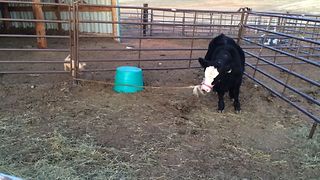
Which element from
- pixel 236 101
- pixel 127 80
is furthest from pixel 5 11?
pixel 236 101

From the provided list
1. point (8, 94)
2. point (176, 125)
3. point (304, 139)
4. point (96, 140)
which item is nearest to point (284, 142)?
point (304, 139)

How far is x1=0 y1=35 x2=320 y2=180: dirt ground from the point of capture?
3.44 meters

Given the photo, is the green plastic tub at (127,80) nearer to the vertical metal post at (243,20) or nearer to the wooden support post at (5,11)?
the vertical metal post at (243,20)

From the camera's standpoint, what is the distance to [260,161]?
12.3 feet

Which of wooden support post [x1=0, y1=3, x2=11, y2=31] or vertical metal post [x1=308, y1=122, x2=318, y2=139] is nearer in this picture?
vertical metal post [x1=308, y1=122, x2=318, y2=139]

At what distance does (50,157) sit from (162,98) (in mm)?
2498

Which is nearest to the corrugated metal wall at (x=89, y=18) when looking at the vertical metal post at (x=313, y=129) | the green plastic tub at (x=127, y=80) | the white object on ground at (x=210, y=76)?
the green plastic tub at (x=127, y=80)

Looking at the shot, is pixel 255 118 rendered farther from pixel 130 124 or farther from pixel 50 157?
pixel 50 157

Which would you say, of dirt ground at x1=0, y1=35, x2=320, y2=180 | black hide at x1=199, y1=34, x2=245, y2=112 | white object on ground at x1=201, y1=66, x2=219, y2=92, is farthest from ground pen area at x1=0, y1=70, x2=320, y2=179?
white object on ground at x1=201, y1=66, x2=219, y2=92

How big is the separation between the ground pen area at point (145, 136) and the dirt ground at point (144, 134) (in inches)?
0.5

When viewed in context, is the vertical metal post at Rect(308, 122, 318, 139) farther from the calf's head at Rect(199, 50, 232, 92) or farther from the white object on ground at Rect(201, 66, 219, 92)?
the white object on ground at Rect(201, 66, 219, 92)

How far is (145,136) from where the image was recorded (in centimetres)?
414

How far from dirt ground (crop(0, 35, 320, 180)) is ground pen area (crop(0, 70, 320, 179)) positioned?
1 centimetres

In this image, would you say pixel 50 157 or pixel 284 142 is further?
pixel 284 142
